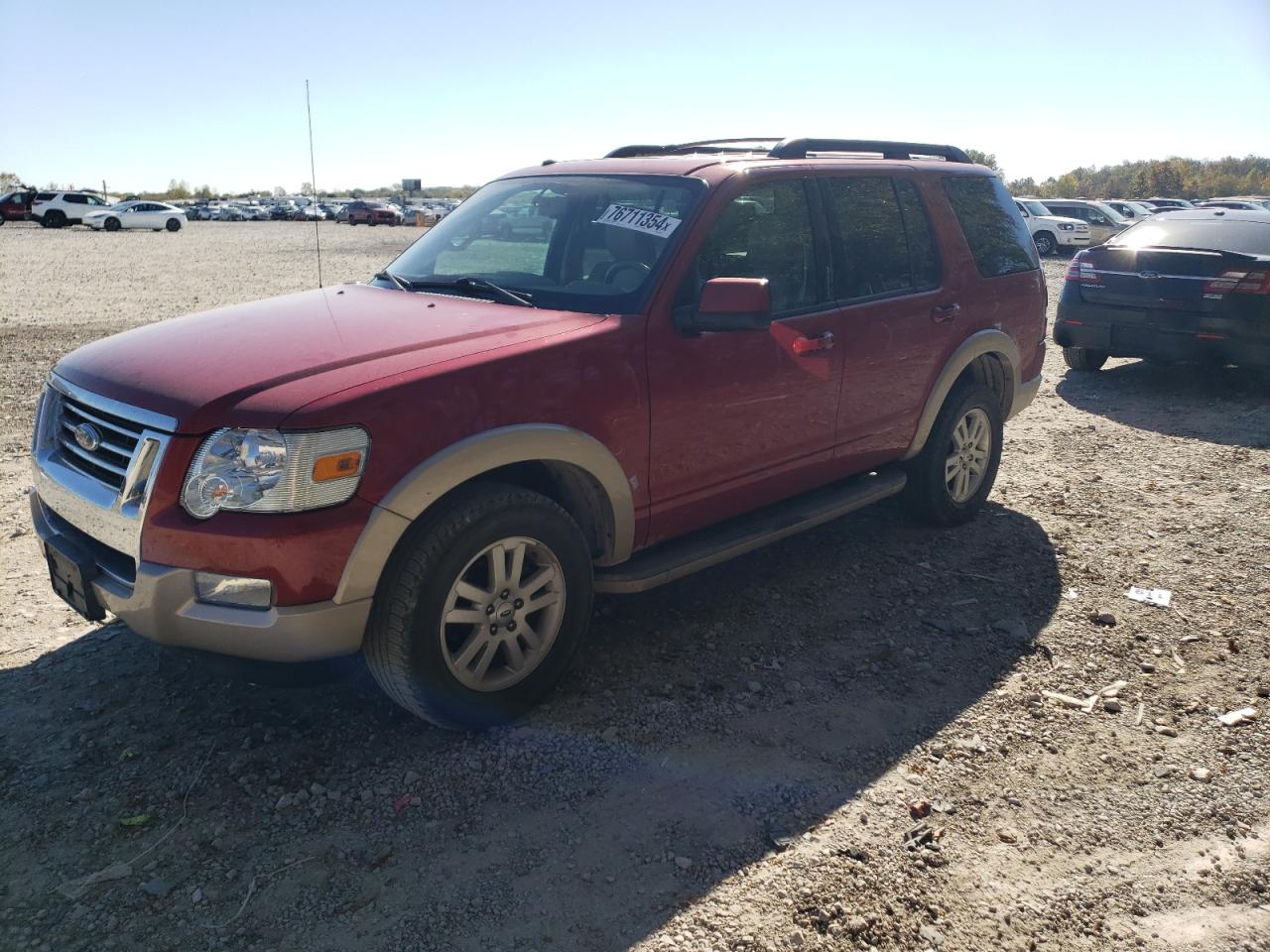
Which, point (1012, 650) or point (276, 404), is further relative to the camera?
point (1012, 650)

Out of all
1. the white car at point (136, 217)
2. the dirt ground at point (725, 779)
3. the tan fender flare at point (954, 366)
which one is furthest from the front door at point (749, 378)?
the white car at point (136, 217)

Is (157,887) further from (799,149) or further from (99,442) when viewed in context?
(799,149)

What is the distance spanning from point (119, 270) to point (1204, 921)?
23599 mm

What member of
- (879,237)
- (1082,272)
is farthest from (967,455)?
(1082,272)

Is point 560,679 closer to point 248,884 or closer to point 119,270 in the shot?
point 248,884

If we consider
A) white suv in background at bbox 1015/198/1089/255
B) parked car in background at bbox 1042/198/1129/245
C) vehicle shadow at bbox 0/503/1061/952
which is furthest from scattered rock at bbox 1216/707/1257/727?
parked car in background at bbox 1042/198/1129/245

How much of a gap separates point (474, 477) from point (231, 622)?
871mm

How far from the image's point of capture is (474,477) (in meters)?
3.36

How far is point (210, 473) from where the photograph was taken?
2.97m

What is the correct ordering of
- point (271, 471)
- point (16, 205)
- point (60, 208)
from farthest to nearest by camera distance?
1. point (16, 205)
2. point (60, 208)
3. point (271, 471)

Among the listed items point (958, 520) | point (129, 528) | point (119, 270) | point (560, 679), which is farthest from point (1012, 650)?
point (119, 270)

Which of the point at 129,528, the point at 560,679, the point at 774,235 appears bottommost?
the point at 560,679

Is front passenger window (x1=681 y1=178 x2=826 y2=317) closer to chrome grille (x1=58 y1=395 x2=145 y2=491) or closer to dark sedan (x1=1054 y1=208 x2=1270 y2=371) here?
chrome grille (x1=58 y1=395 x2=145 y2=491)

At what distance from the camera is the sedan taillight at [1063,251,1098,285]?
9500 millimetres
